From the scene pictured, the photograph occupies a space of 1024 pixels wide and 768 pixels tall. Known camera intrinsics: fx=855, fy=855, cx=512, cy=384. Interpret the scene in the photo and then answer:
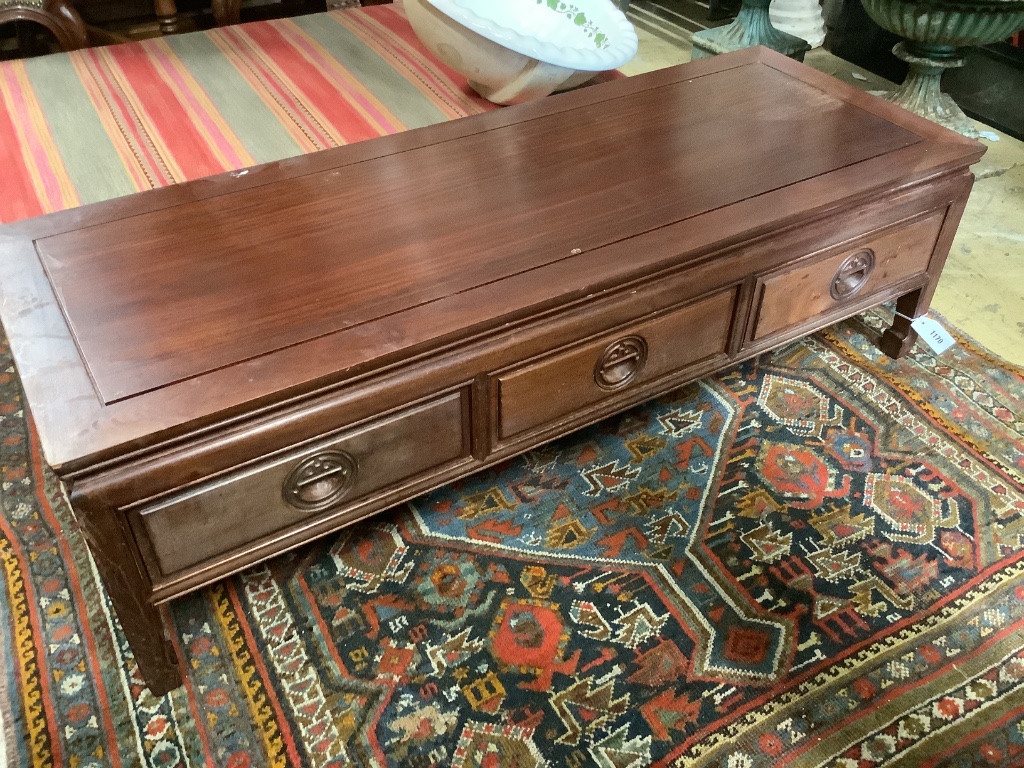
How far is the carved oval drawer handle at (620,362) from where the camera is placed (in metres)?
1.12

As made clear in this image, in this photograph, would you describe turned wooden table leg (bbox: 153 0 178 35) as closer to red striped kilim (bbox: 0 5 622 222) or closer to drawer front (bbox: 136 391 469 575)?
red striped kilim (bbox: 0 5 622 222)

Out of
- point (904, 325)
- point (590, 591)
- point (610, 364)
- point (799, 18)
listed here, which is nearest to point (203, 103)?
point (610, 364)

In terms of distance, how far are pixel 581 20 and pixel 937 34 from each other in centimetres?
89

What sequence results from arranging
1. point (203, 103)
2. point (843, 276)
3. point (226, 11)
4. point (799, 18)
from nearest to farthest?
point (843, 276)
point (203, 103)
point (226, 11)
point (799, 18)

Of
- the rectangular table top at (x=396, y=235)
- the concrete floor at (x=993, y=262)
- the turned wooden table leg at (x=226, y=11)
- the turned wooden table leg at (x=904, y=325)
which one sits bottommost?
the concrete floor at (x=993, y=262)

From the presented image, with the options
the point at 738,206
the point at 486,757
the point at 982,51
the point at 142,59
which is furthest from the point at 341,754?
the point at 982,51

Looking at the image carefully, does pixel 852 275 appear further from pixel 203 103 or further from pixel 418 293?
pixel 203 103

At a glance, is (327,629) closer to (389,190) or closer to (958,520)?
(389,190)

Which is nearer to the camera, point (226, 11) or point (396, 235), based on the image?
point (396, 235)

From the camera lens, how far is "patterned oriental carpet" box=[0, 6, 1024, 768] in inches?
39.4

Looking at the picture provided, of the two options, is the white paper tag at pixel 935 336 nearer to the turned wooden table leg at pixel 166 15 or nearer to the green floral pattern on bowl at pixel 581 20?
the green floral pattern on bowl at pixel 581 20

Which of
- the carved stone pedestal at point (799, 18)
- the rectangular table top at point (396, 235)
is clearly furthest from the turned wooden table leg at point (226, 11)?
the carved stone pedestal at point (799, 18)

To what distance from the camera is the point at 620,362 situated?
1146 millimetres

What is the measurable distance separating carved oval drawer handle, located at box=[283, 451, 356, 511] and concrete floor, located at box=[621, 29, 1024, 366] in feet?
4.05
